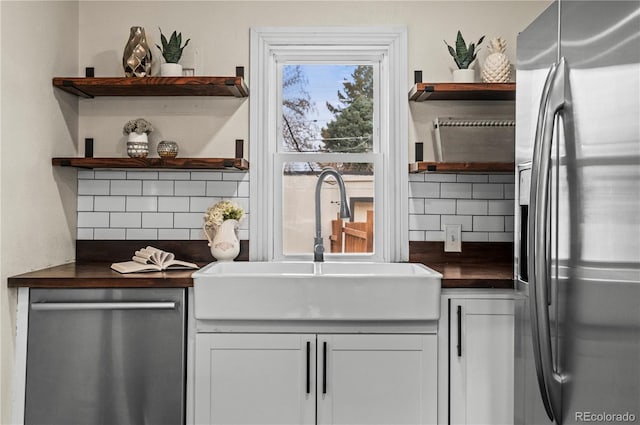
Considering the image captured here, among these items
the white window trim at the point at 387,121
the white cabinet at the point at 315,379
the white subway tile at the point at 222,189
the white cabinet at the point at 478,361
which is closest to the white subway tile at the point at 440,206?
the white window trim at the point at 387,121

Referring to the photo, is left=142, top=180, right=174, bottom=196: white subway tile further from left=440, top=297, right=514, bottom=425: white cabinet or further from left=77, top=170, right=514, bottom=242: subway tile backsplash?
left=440, top=297, right=514, bottom=425: white cabinet

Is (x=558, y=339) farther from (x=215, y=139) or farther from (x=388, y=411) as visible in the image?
(x=215, y=139)

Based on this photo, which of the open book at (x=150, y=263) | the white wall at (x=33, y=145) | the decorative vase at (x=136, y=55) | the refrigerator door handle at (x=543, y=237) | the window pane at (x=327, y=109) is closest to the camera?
the refrigerator door handle at (x=543, y=237)

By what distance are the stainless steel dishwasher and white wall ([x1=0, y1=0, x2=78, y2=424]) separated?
122mm

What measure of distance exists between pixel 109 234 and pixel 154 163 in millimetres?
504

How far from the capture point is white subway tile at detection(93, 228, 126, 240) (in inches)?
111

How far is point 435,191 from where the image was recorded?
9.27 ft

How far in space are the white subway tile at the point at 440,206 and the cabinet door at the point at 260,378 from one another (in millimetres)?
999

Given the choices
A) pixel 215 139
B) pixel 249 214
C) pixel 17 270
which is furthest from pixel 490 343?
pixel 17 270

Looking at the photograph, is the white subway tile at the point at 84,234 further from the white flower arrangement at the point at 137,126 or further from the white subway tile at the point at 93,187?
the white flower arrangement at the point at 137,126

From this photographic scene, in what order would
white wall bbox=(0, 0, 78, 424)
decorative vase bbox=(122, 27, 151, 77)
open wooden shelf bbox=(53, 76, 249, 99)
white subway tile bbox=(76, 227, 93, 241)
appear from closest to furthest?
white wall bbox=(0, 0, 78, 424), open wooden shelf bbox=(53, 76, 249, 99), decorative vase bbox=(122, 27, 151, 77), white subway tile bbox=(76, 227, 93, 241)

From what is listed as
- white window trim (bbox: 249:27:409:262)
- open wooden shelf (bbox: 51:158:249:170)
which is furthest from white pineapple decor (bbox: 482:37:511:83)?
open wooden shelf (bbox: 51:158:249:170)

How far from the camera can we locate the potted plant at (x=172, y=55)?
8.64 ft

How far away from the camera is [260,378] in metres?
2.15
